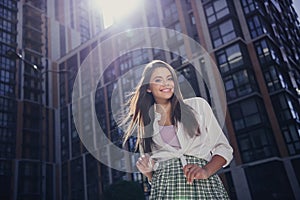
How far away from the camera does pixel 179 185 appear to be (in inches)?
71.8

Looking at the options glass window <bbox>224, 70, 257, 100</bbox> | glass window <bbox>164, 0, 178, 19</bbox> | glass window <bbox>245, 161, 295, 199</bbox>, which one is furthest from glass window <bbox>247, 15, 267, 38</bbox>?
glass window <bbox>245, 161, 295, 199</bbox>

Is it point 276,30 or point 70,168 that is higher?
point 276,30

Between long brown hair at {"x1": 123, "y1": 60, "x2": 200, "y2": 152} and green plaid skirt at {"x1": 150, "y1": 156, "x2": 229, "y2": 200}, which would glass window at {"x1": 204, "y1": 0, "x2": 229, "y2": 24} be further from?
green plaid skirt at {"x1": 150, "y1": 156, "x2": 229, "y2": 200}

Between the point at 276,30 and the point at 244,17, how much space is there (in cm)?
497

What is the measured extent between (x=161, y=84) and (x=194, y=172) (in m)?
0.72

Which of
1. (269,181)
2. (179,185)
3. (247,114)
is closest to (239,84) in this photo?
(247,114)

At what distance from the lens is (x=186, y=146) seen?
1938mm

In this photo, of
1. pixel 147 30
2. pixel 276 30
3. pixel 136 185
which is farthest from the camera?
pixel 147 30

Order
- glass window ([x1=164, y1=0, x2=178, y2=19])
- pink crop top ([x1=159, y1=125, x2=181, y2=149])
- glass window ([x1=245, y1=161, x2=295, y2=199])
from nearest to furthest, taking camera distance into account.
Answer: pink crop top ([x1=159, y1=125, x2=181, y2=149]) < glass window ([x1=245, y1=161, x2=295, y2=199]) < glass window ([x1=164, y1=0, x2=178, y2=19])

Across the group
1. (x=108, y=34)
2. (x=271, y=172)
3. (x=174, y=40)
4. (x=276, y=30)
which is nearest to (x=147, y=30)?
(x=174, y=40)

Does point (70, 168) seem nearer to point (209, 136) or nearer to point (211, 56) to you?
point (211, 56)

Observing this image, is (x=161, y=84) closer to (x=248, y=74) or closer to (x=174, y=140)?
(x=174, y=140)

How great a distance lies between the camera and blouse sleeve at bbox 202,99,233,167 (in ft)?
6.18

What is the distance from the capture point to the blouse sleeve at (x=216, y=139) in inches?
74.2
